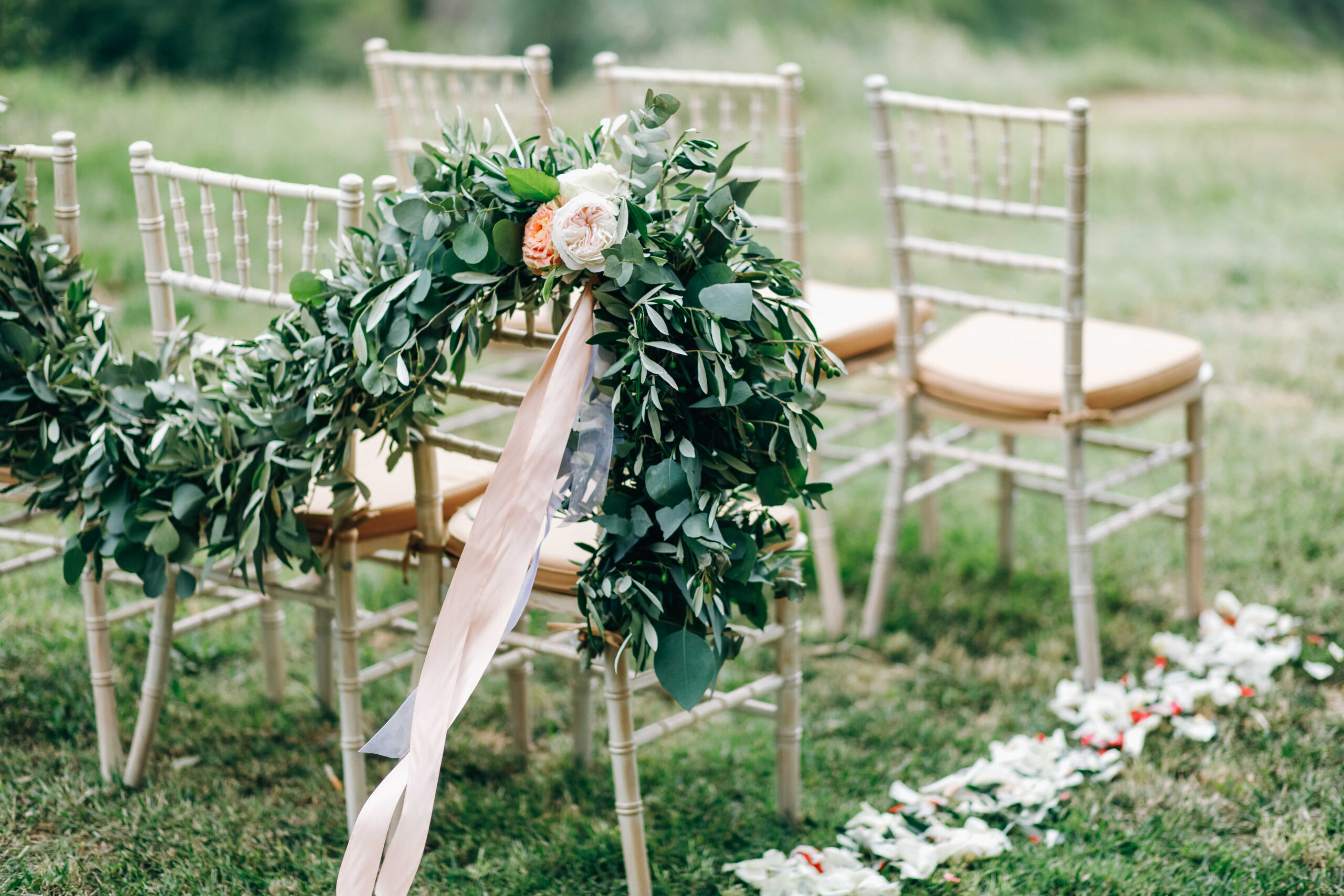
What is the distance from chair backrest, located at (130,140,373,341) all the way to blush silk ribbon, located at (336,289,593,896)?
1.38 feet

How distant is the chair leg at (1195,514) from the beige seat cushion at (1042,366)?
124mm

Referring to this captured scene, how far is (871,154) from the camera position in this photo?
689 cm

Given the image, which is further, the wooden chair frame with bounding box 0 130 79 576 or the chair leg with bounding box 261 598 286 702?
the chair leg with bounding box 261 598 286 702

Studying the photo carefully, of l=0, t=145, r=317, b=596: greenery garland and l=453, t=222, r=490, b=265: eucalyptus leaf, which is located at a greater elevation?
l=453, t=222, r=490, b=265: eucalyptus leaf

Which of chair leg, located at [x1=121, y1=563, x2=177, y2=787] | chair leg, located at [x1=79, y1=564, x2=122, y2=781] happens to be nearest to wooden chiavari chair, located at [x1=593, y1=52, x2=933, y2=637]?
chair leg, located at [x1=121, y1=563, x2=177, y2=787]

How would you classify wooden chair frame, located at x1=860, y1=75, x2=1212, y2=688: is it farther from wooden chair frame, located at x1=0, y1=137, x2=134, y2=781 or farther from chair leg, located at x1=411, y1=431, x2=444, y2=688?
wooden chair frame, located at x1=0, y1=137, x2=134, y2=781

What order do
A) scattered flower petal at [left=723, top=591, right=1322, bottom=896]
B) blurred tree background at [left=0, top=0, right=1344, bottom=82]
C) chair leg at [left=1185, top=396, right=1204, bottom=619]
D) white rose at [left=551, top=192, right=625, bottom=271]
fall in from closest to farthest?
white rose at [left=551, top=192, right=625, bottom=271] → scattered flower petal at [left=723, top=591, right=1322, bottom=896] → chair leg at [left=1185, top=396, right=1204, bottom=619] → blurred tree background at [left=0, top=0, right=1344, bottom=82]

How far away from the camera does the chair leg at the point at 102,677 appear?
2.37m

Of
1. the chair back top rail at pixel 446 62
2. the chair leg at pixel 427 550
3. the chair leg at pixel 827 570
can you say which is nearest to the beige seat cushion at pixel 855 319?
the chair leg at pixel 827 570

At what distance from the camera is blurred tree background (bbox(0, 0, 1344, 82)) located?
8.88 metres

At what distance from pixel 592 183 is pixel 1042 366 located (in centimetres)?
137

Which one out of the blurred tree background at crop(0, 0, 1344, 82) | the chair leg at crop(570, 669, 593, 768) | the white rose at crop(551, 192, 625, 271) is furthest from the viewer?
the blurred tree background at crop(0, 0, 1344, 82)

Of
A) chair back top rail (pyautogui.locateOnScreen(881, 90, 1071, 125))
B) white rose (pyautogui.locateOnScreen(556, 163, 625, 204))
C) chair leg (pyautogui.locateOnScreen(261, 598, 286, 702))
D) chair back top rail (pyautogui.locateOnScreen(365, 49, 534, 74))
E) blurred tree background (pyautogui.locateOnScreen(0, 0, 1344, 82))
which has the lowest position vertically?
chair leg (pyautogui.locateOnScreen(261, 598, 286, 702))

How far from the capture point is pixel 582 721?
248 centimetres
